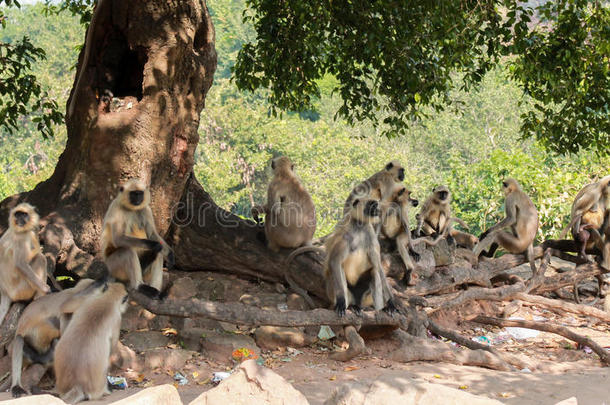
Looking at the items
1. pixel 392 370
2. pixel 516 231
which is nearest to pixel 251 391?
pixel 392 370

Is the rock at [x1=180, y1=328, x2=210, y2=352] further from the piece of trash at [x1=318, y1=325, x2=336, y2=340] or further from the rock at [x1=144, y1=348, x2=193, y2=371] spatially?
the piece of trash at [x1=318, y1=325, x2=336, y2=340]

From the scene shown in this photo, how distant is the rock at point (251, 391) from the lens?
123 inches

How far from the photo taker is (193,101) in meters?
5.96

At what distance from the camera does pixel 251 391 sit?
3.18 meters

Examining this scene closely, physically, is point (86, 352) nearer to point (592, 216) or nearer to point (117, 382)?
point (117, 382)

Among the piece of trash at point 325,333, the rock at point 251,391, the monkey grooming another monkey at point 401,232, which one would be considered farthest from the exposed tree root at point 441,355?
the rock at point 251,391

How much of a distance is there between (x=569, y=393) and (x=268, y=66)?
517 cm

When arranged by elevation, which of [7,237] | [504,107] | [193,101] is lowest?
[7,237]

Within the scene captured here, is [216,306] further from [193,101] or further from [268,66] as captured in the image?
[268,66]

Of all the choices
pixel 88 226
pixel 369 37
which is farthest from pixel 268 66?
pixel 88 226

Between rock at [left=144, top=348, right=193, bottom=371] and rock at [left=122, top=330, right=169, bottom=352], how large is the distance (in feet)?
0.48

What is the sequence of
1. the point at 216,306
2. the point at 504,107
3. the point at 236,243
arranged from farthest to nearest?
the point at 504,107 → the point at 236,243 → the point at 216,306

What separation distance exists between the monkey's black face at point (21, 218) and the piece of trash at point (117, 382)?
4.65ft

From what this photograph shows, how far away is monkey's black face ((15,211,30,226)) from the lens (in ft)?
16.2
